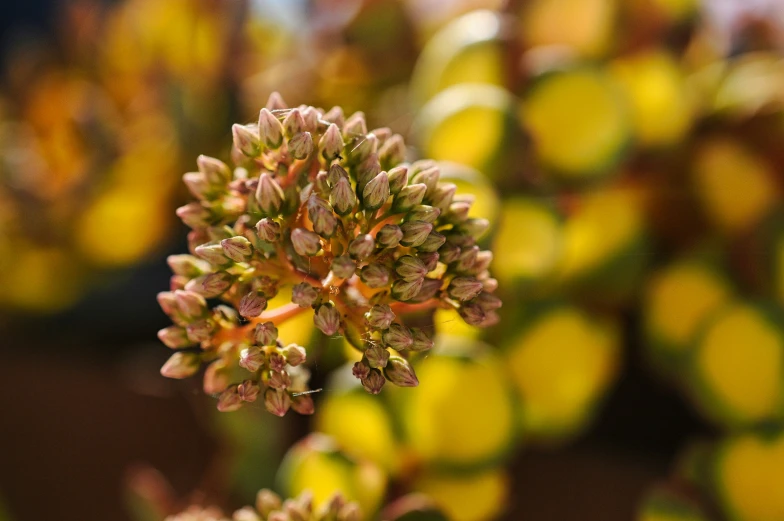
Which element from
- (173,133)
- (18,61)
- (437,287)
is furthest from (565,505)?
(18,61)

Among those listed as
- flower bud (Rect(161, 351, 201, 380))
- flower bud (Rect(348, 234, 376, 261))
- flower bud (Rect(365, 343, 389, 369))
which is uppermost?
flower bud (Rect(348, 234, 376, 261))

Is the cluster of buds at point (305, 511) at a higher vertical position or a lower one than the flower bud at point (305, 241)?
Result: lower

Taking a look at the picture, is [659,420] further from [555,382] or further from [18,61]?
[18,61]

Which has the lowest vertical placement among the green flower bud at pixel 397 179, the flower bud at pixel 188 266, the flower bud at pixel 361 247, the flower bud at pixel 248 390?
the flower bud at pixel 248 390

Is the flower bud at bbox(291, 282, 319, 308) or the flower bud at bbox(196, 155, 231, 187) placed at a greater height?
the flower bud at bbox(196, 155, 231, 187)
